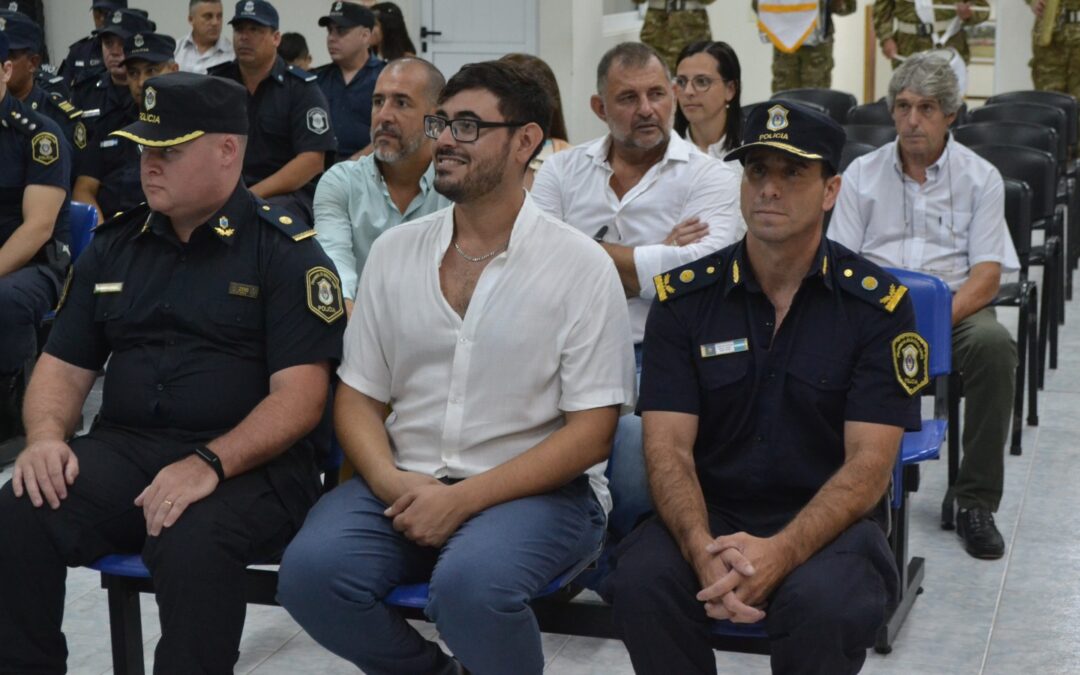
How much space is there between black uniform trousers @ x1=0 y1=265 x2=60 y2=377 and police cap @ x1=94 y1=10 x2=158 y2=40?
1.85 meters

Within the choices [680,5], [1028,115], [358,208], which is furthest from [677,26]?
[358,208]

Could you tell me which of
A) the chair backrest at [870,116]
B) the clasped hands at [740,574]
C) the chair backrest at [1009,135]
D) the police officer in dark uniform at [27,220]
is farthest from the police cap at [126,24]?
the clasped hands at [740,574]

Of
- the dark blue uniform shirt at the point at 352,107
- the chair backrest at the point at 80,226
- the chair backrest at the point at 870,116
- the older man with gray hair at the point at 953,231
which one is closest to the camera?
the older man with gray hair at the point at 953,231

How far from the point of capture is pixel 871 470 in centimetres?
231

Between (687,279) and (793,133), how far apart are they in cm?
31

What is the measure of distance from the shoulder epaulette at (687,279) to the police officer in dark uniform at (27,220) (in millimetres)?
2526

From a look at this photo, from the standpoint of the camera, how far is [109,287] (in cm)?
266

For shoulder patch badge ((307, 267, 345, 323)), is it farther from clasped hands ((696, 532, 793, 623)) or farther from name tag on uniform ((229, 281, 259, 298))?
clasped hands ((696, 532, 793, 623))

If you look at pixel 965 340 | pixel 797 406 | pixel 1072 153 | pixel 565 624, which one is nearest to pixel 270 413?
pixel 565 624

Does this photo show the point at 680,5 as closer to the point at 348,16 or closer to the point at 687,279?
the point at 348,16

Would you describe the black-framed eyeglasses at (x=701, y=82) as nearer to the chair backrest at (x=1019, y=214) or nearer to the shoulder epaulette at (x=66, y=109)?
the chair backrest at (x=1019, y=214)

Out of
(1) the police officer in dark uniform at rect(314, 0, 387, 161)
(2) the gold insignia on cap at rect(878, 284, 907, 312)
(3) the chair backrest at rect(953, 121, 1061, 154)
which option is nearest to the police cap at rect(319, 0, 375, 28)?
(1) the police officer in dark uniform at rect(314, 0, 387, 161)

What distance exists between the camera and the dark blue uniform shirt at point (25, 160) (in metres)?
4.28

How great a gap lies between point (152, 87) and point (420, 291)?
0.65 metres
